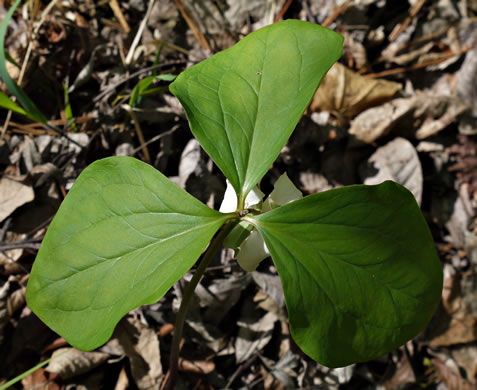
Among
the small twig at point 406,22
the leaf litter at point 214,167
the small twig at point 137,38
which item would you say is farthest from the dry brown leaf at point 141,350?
the small twig at point 406,22

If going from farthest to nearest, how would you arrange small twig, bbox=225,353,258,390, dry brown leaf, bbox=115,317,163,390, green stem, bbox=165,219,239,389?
small twig, bbox=225,353,258,390
dry brown leaf, bbox=115,317,163,390
green stem, bbox=165,219,239,389

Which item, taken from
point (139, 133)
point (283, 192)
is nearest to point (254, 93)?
point (283, 192)

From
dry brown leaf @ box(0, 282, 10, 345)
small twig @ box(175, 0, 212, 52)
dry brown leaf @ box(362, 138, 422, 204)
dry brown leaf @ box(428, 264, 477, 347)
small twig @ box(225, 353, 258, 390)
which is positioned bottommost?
dry brown leaf @ box(428, 264, 477, 347)

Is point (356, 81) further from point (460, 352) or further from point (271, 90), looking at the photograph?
point (460, 352)

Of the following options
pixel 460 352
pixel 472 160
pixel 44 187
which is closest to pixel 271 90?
pixel 44 187

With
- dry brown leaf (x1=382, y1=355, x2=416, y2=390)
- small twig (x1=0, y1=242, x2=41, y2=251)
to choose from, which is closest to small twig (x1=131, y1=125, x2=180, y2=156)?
small twig (x1=0, y1=242, x2=41, y2=251)

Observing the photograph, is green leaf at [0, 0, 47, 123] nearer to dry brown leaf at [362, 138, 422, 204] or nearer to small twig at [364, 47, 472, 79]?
dry brown leaf at [362, 138, 422, 204]
